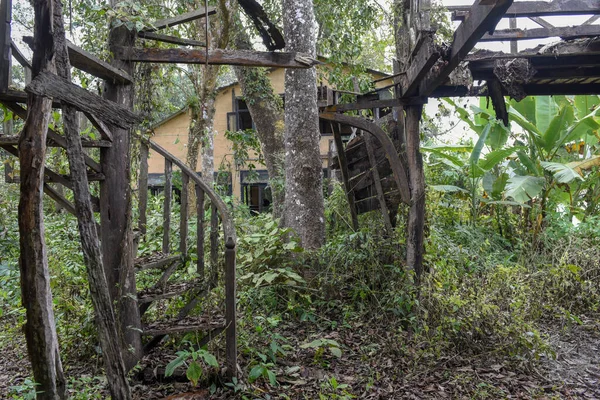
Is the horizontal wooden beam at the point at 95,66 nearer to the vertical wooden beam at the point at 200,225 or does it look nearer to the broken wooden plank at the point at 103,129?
the broken wooden plank at the point at 103,129

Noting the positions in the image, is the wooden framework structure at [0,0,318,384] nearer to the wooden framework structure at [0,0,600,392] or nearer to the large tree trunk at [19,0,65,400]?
the wooden framework structure at [0,0,600,392]

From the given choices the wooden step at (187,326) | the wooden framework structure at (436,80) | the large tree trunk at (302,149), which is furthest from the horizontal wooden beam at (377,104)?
the wooden step at (187,326)

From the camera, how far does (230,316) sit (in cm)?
445

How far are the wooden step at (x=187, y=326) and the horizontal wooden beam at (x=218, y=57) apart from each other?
240cm

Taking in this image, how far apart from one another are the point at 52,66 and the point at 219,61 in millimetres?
1589

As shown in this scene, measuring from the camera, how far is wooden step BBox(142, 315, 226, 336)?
4.50m

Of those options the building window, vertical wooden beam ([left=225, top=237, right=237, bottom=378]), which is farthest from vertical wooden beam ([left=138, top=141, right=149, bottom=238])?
the building window

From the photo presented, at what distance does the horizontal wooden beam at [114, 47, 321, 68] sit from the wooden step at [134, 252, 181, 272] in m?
1.98

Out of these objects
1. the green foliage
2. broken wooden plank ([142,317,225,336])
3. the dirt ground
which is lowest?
the dirt ground

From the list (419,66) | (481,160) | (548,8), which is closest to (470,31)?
(548,8)

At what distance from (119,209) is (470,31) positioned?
3.43 metres

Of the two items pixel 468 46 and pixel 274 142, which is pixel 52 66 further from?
pixel 274 142

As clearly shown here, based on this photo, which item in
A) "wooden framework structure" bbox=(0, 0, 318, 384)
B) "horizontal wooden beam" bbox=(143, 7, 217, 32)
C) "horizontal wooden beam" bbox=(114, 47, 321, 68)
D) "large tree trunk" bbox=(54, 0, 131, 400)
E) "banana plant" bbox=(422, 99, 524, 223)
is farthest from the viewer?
"banana plant" bbox=(422, 99, 524, 223)

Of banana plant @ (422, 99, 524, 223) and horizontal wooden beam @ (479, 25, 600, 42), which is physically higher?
horizontal wooden beam @ (479, 25, 600, 42)
